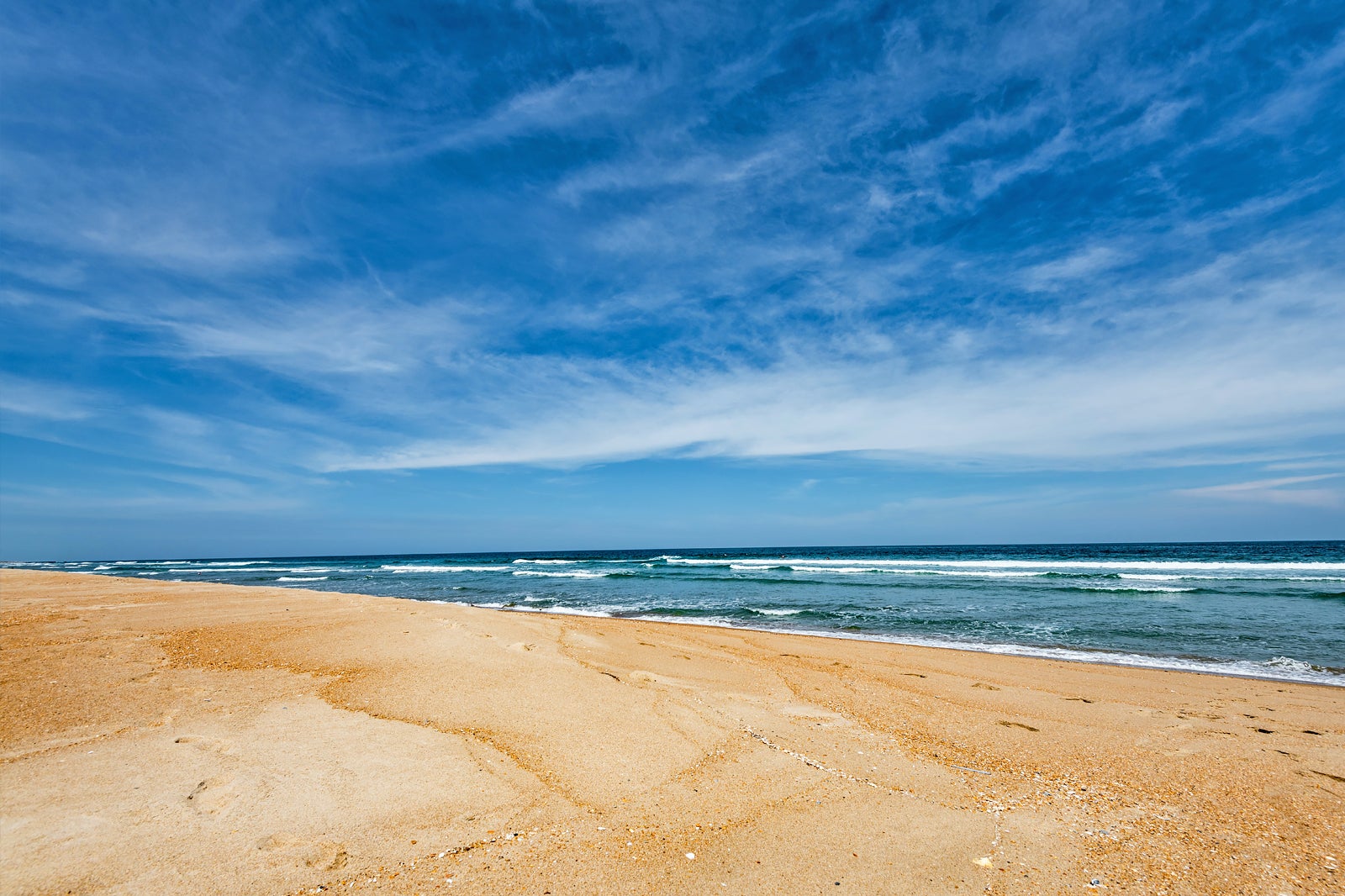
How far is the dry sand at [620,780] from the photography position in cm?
323

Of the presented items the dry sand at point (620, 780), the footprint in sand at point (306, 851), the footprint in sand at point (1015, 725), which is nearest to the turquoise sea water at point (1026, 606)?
the dry sand at point (620, 780)

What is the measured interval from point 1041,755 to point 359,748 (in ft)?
19.9

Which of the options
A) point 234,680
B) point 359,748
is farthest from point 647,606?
point 359,748

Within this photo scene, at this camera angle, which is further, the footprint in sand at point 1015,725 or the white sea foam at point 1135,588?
the white sea foam at point 1135,588

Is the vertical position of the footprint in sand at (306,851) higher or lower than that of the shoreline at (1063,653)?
higher

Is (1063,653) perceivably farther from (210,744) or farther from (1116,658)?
(210,744)

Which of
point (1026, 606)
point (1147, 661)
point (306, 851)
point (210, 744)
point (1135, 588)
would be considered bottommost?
point (1147, 661)

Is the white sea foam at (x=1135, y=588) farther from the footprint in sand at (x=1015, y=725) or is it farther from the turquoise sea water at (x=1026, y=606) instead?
the footprint in sand at (x=1015, y=725)

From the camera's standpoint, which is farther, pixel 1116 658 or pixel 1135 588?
pixel 1135 588

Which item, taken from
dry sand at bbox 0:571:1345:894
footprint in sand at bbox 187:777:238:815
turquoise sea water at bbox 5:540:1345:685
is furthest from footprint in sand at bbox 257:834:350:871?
turquoise sea water at bbox 5:540:1345:685

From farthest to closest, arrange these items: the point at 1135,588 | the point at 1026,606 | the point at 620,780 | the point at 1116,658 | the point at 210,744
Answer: the point at 1135,588, the point at 1026,606, the point at 1116,658, the point at 210,744, the point at 620,780

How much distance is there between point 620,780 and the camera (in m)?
4.44

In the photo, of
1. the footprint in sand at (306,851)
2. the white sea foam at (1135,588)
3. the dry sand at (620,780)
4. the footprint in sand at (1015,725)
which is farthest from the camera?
the white sea foam at (1135,588)

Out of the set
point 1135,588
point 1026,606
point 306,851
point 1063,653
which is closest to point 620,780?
point 306,851
